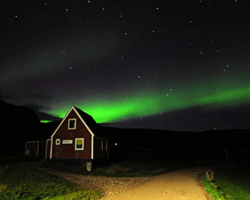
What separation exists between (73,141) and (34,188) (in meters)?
14.5

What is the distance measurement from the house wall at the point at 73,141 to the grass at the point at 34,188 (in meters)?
9.44

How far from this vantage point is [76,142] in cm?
2608

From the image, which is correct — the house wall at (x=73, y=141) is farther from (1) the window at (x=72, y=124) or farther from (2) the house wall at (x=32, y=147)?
(2) the house wall at (x=32, y=147)

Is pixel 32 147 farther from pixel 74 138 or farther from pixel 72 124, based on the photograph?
pixel 74 138

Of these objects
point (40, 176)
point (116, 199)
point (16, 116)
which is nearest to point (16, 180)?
point (40, 176)

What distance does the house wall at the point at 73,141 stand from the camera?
25.3 m

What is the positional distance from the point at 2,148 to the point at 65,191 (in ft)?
160

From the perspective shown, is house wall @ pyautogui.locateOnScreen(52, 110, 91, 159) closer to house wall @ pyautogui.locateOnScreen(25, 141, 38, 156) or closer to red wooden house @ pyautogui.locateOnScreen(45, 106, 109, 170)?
red wooden house @ pyautogui.locateOnScreen(45, 106, 109, 170)

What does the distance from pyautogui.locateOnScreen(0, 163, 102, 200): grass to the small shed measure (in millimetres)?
25247

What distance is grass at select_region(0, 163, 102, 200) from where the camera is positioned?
10067 mm

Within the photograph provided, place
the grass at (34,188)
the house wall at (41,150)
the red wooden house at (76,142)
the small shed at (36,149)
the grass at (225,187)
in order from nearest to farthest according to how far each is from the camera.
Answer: the grass at (34,188) → the grass at (225,187) → the red wooden house at (76,142) → the small shed at (36,149) → the house wall at (41,150)

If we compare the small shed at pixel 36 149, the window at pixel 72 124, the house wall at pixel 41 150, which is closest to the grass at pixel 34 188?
the window at pixel 72 124

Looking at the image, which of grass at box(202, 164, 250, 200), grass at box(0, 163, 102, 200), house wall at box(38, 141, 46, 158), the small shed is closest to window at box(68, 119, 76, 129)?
grass at box(0, 163, 102, 200)

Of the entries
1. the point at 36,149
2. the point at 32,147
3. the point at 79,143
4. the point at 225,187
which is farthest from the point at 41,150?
the point at 225,187
